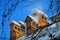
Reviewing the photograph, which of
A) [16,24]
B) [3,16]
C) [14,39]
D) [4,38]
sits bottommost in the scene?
[4,38]

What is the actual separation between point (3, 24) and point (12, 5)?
35 cm

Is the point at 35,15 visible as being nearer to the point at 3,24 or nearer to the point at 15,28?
the point at 15,28

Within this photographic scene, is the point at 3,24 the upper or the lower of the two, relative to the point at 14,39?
lower

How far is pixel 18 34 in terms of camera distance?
13477 millimetres

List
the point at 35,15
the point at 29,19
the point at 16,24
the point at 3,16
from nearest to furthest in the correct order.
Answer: the point at 3,16
the point at 35,15
the point at 29,19
the point at 16,24

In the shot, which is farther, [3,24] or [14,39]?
[14,39]

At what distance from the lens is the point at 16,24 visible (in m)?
13.7

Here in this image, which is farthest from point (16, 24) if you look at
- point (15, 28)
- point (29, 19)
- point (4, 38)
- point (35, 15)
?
point (4, 38)

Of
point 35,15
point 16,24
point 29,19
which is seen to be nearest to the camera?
point 35,15

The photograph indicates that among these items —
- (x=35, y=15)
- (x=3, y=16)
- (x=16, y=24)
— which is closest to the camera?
(x=3, y=16)

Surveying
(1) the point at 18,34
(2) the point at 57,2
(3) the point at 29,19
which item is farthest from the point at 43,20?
(2) the point at 57,2

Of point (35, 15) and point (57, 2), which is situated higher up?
point (35, 15)

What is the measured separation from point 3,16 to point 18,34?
33.3 feet

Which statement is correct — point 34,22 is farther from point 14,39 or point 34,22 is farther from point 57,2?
point 57,2
